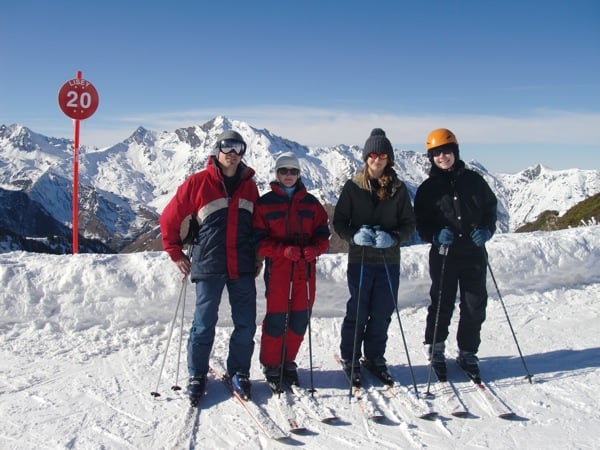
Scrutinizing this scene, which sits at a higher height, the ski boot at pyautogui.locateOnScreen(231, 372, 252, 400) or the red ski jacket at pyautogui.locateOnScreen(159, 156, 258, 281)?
the red ski jacket at pyautogui.locateOnScreen(159, 156, 258, 281)

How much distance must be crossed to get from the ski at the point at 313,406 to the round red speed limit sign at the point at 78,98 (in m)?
5.42

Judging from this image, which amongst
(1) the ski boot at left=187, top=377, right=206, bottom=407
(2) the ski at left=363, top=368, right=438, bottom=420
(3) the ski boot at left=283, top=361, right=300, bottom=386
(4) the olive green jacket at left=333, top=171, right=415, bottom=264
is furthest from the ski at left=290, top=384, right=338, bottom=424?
(4) the olive green jacket at left=333, top=171, right=415, bottom=264

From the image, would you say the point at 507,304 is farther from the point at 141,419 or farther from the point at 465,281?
the point at 141,419

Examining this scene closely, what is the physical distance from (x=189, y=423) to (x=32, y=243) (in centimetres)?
7202

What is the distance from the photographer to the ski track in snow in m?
3.98

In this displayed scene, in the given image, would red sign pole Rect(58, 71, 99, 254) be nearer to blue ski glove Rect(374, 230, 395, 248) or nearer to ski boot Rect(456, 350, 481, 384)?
blue ski glove Rect(374, 230, 395, 248)

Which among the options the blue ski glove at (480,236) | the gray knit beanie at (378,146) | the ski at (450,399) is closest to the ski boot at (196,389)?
the ski at (450,399)

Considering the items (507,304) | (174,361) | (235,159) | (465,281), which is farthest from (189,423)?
(507,304)

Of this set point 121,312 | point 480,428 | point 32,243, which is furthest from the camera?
point 32,243

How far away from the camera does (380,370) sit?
16.2 ft

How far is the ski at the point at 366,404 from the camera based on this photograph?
4.22 metres

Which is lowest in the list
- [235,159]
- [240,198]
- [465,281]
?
[465,281]

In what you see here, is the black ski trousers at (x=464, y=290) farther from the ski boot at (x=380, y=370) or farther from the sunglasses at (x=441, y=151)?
the sunglasses at (x=441, y=151)

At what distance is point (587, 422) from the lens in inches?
164
